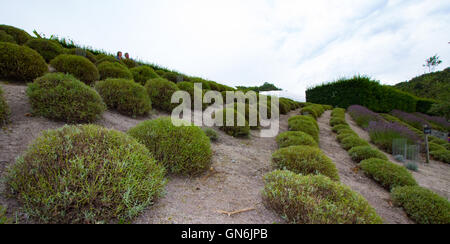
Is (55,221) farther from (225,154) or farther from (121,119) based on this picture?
(121,119)

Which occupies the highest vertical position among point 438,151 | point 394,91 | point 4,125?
point 394,91

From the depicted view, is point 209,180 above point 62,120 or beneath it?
beneath

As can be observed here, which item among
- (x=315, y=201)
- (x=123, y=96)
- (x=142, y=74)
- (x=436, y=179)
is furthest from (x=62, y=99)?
(x=436, y=179)

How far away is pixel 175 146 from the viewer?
277 centimetres

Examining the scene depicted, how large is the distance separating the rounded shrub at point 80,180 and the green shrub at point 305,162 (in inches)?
89.2

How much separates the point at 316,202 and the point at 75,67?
632 cm

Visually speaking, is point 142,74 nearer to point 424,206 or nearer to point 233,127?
point 233,127

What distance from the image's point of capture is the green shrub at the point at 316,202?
178 centimetres

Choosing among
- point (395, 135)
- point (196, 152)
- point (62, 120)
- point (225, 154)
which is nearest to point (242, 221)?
point (196, 152)

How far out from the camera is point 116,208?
154 cm

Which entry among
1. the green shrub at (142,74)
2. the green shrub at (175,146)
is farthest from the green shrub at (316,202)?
the green shrub at (142,74)

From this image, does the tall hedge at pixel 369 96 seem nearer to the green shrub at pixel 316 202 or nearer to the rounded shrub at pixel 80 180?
the green shrub at pixel 316 202

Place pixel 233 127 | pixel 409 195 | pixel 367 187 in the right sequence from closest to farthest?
1. pixel 409 195
2. pixel 367 187
3. pixel 233 127
